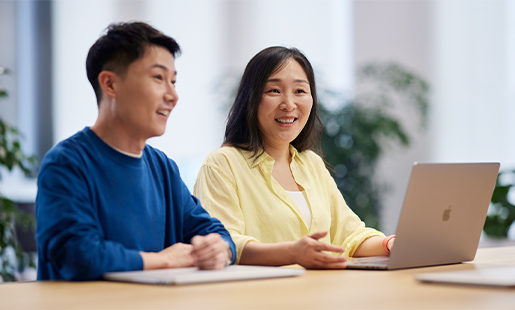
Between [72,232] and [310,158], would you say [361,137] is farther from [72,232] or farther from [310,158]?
[72,232]

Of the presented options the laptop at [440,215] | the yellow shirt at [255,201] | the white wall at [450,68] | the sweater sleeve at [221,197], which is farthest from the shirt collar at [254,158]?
the white wall at [450,68]

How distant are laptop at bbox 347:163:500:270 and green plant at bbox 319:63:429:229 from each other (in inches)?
100

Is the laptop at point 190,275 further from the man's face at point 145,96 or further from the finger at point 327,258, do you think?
the man's face at point 145,96

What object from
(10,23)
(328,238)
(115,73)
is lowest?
(328,238)

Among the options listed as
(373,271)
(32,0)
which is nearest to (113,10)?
(32,0)

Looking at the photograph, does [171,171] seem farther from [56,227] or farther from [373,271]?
[373,271]

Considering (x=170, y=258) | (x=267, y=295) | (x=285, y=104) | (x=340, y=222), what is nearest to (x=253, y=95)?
Result: (x=285, y=104)

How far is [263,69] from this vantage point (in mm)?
1873

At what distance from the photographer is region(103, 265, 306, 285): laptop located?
109cm

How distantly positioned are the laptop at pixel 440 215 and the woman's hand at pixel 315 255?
48 mm

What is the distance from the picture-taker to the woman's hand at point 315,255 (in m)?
1.40

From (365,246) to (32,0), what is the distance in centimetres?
476

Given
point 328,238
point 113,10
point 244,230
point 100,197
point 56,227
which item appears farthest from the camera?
point 113,10

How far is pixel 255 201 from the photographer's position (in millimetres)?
1788
